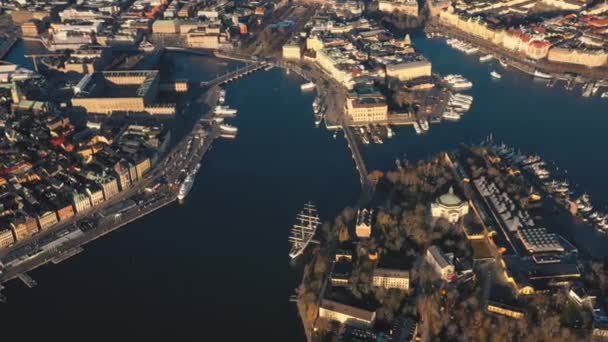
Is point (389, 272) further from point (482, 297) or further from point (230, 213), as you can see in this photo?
point (230, 213)

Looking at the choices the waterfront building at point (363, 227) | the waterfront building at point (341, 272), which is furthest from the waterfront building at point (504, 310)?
the waterfront building at point (363, 227)

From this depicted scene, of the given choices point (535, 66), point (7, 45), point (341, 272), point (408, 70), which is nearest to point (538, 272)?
point (341, 272)

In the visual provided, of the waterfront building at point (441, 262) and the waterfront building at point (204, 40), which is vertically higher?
the waterfront building at point (204, 40)

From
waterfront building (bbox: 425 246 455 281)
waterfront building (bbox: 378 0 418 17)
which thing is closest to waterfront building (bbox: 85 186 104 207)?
waterfront building (bbox: 425 246 455 281)

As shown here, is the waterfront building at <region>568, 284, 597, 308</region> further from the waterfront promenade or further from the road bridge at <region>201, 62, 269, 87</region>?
the road bridge at <region>201, 62, 269, 87</region>

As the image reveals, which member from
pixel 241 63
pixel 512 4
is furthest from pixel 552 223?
pixel 512 4

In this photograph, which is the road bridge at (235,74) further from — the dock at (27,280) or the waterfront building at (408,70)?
the dock at (27,280)
